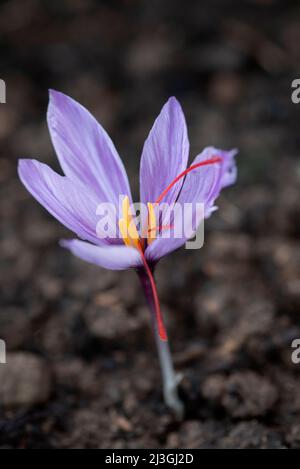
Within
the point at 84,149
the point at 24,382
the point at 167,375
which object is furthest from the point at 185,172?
the point at 24,382

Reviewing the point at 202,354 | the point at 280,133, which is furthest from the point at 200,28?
the point at 202,354

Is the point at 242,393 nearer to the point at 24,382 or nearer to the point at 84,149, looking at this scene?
the point at 24,382

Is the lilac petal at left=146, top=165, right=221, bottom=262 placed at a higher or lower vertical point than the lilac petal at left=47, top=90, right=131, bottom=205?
lower

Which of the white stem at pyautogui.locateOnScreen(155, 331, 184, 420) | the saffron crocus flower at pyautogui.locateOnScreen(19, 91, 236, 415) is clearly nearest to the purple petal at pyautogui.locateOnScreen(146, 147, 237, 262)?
the saffron crocus flower at pyautogui.locateOnScreen(19, 91, 236, 415)

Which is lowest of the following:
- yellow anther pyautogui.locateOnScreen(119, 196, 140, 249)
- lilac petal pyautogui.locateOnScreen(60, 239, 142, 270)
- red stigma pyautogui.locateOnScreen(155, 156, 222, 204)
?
lilac petal pyautogui.locateOnScreen(60, 239, 142, 270)

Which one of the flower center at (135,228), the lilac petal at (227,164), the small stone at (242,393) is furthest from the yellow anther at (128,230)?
the small stone at (242,393)

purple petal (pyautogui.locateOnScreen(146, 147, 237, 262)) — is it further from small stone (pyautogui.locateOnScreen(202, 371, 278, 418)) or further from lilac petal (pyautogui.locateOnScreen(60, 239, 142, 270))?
Result: small stone (pyautogui.locateOnScreen(202, 371, 278, 418))

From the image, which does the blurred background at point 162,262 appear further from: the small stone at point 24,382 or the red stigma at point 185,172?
the red stigma at point 185,172
